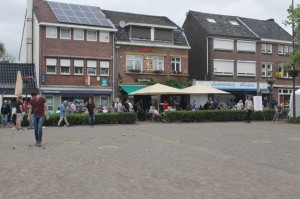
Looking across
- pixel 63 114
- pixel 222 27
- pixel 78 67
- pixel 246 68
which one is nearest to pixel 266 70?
pixel 246 68

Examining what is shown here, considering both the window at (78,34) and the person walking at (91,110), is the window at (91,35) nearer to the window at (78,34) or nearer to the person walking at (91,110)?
the window at (78,34)

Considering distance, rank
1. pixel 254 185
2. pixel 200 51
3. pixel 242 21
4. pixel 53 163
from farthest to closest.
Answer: pixel 242 21, pixel 200 51, pixel 53 163, pixel 254 185

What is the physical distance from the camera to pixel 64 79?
115 feet

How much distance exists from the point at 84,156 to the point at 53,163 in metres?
1.32

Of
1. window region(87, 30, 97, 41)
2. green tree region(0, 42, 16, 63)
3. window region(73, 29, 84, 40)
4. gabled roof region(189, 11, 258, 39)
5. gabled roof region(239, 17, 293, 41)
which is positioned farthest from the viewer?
green tree region(0, 42, 16, 63)

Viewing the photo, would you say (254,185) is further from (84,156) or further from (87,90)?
(87,90)

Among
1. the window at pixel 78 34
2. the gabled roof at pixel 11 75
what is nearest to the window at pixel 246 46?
the window at pixel 78 34

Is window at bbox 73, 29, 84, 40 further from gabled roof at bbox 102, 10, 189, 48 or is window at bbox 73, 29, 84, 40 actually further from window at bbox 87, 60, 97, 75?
gabled roof at bbox 102, 10, 189, 48

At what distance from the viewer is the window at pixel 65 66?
35000mm

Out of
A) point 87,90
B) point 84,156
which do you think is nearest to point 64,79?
point 87,90

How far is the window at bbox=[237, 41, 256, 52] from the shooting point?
1674 inches

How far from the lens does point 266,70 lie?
145 feet

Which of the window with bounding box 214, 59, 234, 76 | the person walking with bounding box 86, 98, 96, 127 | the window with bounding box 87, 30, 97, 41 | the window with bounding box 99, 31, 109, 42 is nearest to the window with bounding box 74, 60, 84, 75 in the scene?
the window with bounding box 87, 30, 97, 41

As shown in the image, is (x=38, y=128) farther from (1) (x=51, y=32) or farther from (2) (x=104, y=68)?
(2) (x=104, y=68)
